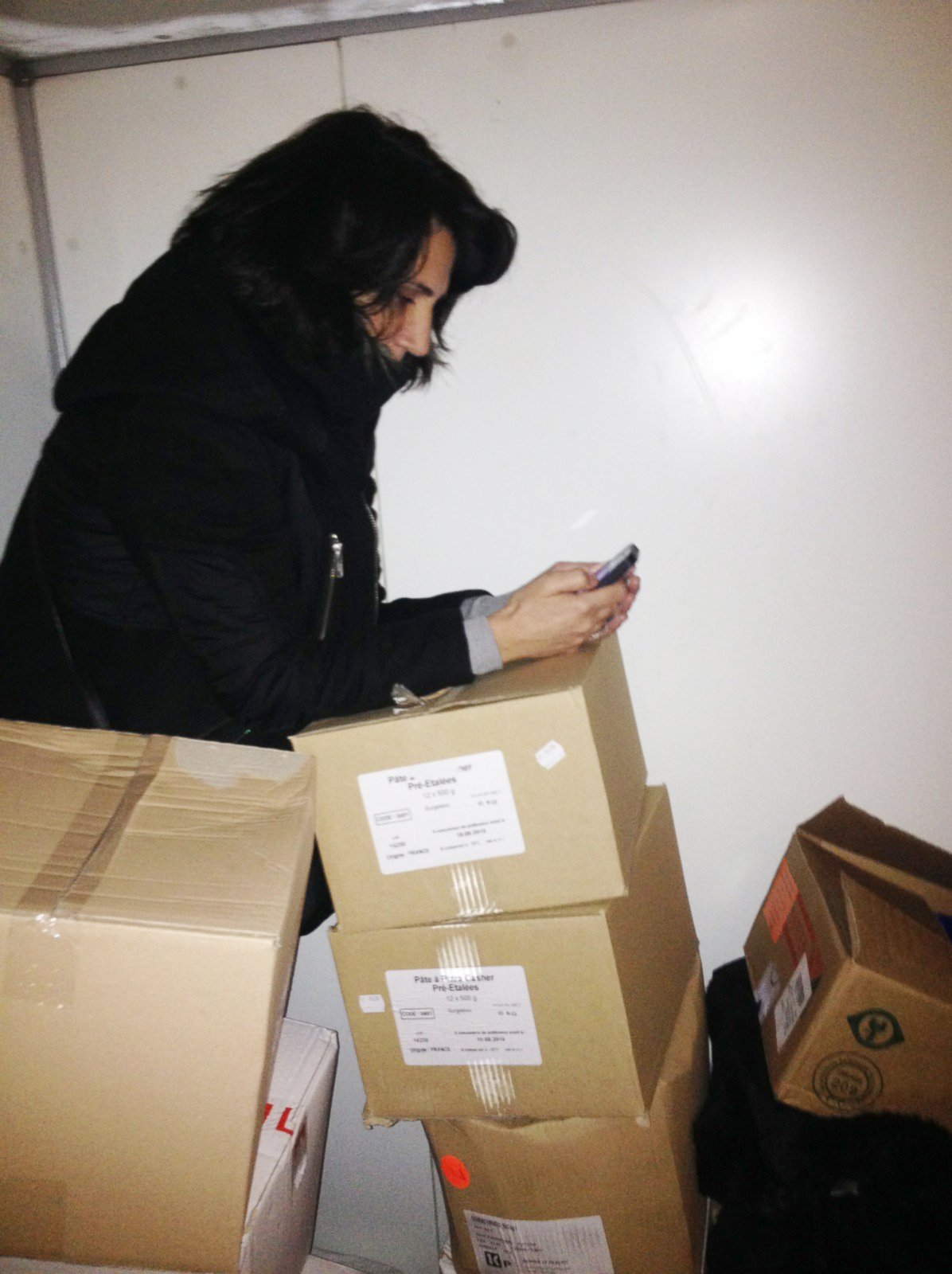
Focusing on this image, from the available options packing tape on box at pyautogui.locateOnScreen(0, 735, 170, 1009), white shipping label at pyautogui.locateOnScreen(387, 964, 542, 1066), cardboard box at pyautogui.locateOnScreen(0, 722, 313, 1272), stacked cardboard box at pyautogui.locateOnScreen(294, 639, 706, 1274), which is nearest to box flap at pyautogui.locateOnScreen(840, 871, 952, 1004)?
stacked cardboard box at pyautogui.locateOnScreen(294, 639, 706, 1274)

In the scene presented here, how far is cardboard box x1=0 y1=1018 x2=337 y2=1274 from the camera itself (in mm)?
885

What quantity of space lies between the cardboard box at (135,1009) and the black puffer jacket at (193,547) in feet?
0.47

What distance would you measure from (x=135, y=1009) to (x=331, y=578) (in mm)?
473

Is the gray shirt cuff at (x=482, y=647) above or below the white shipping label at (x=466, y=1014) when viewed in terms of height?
above

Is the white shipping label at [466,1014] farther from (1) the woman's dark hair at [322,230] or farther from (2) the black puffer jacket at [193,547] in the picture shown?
(1) the woman's dark hair at [322,230]

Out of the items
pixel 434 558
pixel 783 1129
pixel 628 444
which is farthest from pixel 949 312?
pixel 783 1129

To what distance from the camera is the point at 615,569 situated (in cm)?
98

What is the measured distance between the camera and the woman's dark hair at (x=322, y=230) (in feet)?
2.89

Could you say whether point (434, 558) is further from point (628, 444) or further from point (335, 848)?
point (335, 848)

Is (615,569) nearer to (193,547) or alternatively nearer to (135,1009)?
(193,547)

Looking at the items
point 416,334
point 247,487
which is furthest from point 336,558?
point 416,334

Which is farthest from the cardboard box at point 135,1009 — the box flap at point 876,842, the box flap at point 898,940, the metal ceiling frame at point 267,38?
the metal ceiling frame at point 267,38

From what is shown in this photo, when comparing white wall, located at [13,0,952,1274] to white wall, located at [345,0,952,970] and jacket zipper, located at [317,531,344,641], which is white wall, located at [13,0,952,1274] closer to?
white wall, located at [345,0,952,970]

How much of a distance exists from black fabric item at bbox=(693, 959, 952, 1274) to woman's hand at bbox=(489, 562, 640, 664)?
2.01ft
